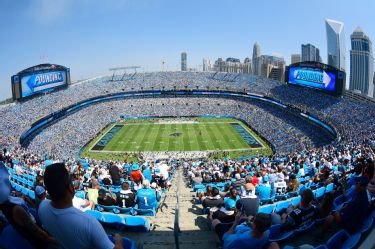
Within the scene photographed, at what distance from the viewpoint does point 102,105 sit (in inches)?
A: 2790

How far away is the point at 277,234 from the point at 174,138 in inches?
1740

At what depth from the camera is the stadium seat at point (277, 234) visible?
618cm

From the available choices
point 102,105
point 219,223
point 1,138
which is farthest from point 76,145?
point 219,223

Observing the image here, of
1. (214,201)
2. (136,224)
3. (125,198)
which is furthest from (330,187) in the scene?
(125,198)

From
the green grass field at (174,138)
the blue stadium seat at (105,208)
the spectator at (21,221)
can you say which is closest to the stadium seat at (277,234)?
the spectator at (21,221)

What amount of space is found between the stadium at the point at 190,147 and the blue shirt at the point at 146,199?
3.1 inches

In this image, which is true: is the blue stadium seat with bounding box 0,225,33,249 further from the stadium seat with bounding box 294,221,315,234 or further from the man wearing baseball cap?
the man wearing baseball cap

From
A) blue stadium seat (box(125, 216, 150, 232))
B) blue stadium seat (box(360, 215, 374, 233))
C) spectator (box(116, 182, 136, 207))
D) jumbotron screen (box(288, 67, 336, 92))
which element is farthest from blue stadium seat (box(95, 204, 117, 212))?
jumbotron screen (box(288, 67, 336, 92))

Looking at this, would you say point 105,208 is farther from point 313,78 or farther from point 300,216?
point 313,78

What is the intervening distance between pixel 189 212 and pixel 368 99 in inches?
1764

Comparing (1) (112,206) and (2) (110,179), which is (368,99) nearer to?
(2) (110,179)

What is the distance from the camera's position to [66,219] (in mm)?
2896

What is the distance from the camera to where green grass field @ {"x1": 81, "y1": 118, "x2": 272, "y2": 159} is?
43781 mm

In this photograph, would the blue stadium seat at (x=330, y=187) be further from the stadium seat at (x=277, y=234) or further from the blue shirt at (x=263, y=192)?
the stadium seat at (x=277, y=234)
